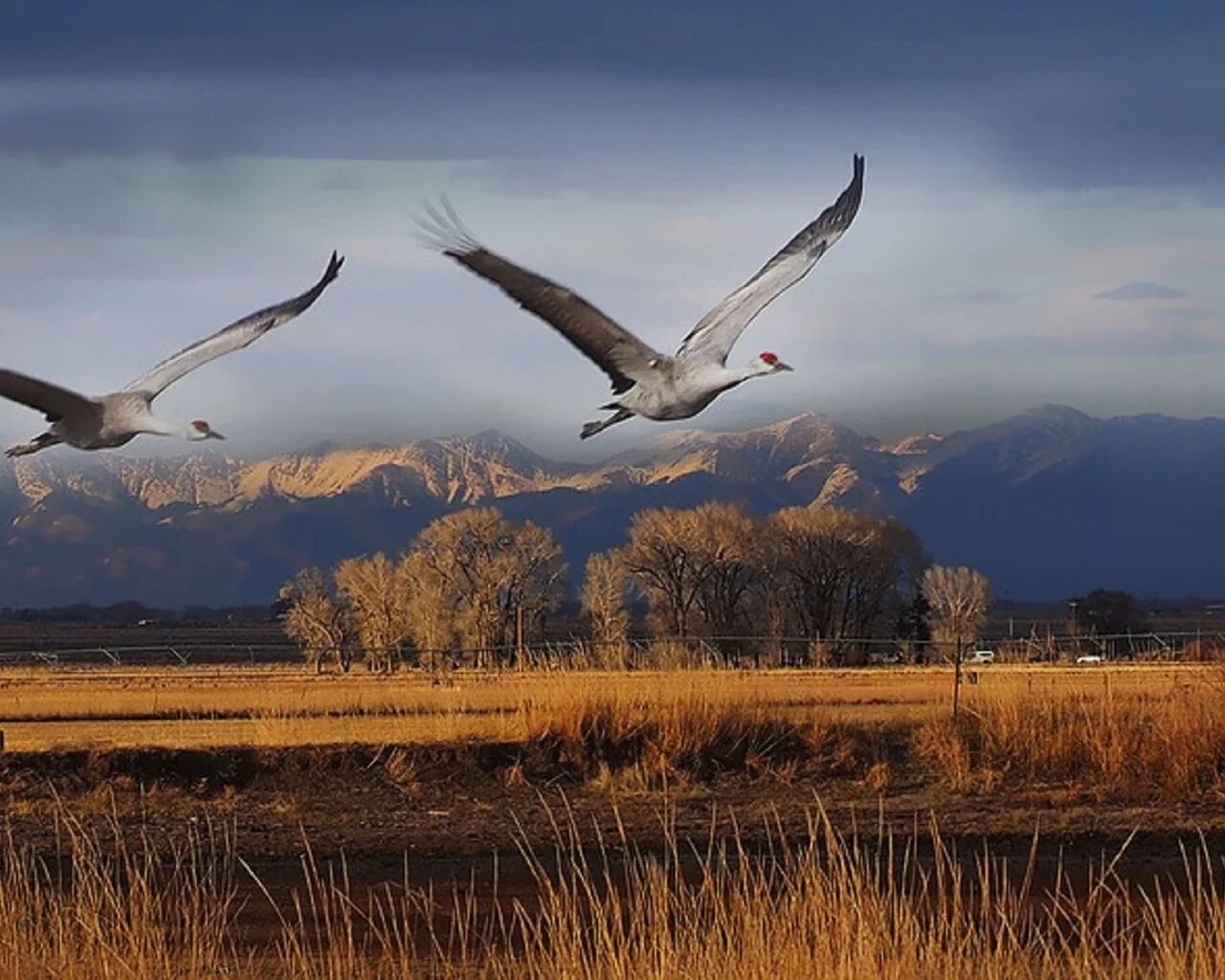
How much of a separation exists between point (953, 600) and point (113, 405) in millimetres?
81730

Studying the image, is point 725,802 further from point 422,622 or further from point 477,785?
point 422,622

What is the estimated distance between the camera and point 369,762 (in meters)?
22.8

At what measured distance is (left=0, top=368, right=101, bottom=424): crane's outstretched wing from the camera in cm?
1078

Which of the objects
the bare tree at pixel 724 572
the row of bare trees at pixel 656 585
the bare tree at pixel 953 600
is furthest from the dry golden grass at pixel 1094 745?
the bare tree at pixel 953 600

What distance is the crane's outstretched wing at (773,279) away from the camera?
1079 cm

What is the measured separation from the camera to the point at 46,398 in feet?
37.0

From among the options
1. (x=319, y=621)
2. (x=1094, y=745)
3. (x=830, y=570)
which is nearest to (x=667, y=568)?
(x=830, y=570)

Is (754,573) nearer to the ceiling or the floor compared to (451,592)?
nearer to the ceiling

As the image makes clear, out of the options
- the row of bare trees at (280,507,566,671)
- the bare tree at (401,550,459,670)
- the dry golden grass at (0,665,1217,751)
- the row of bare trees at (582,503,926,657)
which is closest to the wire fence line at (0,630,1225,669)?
the bare tree at (401,550,459,670)

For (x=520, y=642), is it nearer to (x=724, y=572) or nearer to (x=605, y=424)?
(x=605, y=424)

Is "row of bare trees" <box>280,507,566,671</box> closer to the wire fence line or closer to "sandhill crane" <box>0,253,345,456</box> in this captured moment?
the wire fence line

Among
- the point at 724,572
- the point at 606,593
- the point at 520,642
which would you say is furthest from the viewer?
the point at 724,572

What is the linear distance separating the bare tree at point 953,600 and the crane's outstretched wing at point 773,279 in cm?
7534

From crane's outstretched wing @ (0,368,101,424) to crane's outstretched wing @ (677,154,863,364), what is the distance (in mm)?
3293
